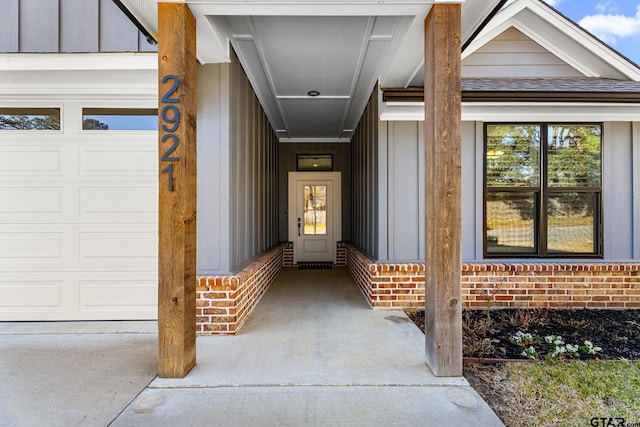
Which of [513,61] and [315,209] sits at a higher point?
[513,61]

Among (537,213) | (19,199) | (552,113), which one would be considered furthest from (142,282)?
(552,113)

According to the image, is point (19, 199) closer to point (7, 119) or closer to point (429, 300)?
point (7, 119)

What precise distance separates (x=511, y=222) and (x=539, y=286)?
0.93 metres

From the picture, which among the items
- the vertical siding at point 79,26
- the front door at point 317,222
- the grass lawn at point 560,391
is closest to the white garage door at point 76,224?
the vertical siding at point 79,26

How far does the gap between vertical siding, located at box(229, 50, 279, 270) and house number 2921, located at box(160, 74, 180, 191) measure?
47.7 inches

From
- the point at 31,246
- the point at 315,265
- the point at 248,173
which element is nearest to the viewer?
the point at 31,246

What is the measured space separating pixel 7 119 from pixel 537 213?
7.06 metres

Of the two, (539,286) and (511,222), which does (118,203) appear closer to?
(511,222)

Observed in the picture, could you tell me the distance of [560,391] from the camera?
7.96 feet

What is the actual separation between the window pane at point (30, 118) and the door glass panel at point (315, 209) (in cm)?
541

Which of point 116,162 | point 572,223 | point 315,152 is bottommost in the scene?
point 572,223

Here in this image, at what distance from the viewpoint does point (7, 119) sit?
3.99 m

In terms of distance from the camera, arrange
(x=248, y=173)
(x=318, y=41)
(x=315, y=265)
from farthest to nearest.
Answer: (x=315, y=265)
(x=248, y=173)
(x=318, y=41)

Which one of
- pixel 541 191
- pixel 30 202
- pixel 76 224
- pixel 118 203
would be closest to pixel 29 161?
pixel 30 202
